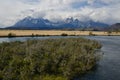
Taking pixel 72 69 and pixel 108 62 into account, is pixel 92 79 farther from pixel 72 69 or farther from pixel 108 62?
pixel 108 62

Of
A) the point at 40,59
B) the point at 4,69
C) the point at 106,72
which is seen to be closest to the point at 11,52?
the point at 40,59

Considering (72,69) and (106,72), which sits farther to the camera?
(106,72)

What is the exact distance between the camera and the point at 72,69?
3966cm

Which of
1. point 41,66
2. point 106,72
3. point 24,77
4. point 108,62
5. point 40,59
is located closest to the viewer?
point 24,77

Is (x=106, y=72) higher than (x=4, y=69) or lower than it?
lower

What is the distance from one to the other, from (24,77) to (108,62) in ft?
82.8

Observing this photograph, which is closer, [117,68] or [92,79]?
[92,79]

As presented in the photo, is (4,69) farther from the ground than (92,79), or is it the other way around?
(4,69)

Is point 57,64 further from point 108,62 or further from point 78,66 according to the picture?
point 108,62

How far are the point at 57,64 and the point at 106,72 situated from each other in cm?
878

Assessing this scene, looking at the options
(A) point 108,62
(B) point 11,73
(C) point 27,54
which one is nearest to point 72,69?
(C) point 27,54

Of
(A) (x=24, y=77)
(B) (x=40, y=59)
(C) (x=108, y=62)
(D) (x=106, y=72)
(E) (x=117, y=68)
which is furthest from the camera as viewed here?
(C) (x=108, y=62)

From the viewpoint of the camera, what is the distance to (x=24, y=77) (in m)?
31.5

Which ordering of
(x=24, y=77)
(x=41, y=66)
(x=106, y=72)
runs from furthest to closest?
1. (x=106, y=72)
2. (x=41, y=66)
3. (x=24, y=77)
